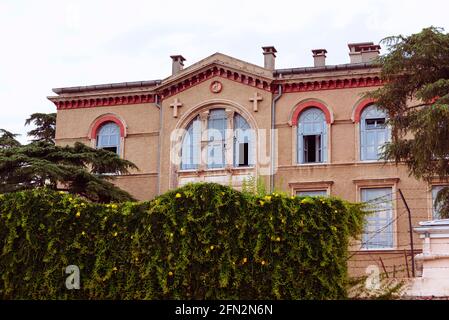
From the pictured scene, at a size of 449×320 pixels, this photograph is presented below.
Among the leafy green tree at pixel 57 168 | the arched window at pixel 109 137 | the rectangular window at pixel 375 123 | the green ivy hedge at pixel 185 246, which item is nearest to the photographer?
the green ivy hedge at pixel 185 246

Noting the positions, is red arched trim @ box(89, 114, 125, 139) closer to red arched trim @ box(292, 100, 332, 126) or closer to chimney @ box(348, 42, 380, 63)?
red arched trim @ box(292, 100, 332, 126)

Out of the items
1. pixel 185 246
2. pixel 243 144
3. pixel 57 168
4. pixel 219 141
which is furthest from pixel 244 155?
pixel 185 246

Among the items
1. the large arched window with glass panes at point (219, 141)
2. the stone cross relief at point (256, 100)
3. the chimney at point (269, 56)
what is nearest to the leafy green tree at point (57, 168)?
the large arched window with glass panes at point (219, 141)

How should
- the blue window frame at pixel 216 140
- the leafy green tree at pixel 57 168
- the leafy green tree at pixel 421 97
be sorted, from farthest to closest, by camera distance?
the blue window frame at pixel 216 140, the leafy green tree at pixel 57 168, the leafy green tree at pixel 421 97

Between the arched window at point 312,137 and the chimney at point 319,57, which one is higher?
the chimney at point 319,57

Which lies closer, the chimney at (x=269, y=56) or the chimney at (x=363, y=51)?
the chimney at (x=363, y=51)

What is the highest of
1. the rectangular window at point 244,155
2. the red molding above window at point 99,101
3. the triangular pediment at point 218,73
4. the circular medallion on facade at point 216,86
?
→ the triangular pediment at point 218,73

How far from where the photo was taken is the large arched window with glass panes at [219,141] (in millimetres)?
28734

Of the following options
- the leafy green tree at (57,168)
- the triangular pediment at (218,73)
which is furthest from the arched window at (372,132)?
the leafy green tree at (57,168)

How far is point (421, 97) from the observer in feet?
66.7

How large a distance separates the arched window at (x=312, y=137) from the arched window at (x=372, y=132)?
1400 millimetres

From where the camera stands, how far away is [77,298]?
13.0m

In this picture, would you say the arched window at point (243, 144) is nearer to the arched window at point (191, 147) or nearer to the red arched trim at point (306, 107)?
the arched window at point (191, 147)
